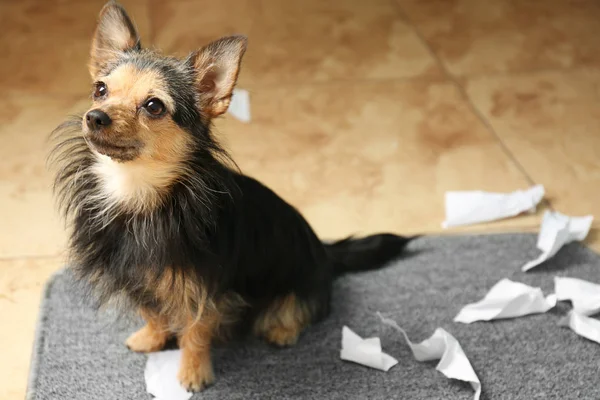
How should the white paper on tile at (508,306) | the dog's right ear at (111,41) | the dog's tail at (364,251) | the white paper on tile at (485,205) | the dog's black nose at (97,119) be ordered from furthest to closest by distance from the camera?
the white paper on tile at (485,205)
the dog's tail at (364,251)
the white paper on tile at (508,306)
the dog's right ear at (111,41)
the dog's black nose at (97,119)

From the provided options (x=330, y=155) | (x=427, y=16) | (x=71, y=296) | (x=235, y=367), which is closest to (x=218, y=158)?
(x=235, y=367)

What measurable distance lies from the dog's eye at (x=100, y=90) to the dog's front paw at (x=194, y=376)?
68 centimetres

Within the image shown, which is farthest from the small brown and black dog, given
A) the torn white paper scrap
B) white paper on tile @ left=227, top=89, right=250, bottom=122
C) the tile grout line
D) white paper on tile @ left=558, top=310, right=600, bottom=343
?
the tile grout line

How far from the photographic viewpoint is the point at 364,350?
1.92 metres

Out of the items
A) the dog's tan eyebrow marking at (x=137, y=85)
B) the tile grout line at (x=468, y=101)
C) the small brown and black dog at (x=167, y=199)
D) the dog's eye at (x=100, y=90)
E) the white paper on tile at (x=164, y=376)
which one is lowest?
the tile grout line at (x=468, y=101)

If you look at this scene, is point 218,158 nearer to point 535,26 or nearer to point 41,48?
point 41,48

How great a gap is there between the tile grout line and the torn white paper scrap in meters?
0.95

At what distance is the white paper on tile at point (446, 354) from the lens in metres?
1.84

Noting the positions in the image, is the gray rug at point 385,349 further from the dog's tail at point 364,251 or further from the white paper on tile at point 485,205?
the white paper on tile at point 485,205

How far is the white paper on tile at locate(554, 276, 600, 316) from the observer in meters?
2.05

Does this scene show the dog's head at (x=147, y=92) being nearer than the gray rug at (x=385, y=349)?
Yes

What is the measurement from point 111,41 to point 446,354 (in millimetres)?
1117

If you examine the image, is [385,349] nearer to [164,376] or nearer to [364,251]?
[364,251]

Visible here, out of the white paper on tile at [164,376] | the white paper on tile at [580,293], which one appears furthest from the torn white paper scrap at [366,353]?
the white paper on tile at [580,293]
